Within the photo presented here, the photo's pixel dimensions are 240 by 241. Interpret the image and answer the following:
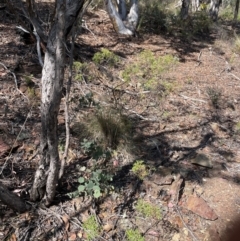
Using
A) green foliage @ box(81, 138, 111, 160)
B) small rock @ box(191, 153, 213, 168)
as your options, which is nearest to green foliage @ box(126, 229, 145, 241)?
green foliage @ box(81, 138, 111, 160)

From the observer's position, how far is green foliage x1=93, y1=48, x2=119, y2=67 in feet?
15.6

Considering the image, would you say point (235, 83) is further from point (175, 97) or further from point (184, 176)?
point (184, 176)

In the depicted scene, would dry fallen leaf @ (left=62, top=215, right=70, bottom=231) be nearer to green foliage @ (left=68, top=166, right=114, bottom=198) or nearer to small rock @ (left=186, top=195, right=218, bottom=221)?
green foliage @ (left=68, top=166, right=114, bottom=198)

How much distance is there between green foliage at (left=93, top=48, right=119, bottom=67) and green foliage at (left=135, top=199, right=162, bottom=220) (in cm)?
269

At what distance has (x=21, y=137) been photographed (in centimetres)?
298

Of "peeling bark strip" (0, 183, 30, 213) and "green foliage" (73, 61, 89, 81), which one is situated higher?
A: "green foliage" (73, 61, 89, 81)

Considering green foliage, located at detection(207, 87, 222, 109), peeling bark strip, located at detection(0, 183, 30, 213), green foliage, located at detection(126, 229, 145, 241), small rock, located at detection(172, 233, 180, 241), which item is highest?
green foliage, located at detection(207, 87, 222, 109)

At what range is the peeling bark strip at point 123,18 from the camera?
19.7 ft

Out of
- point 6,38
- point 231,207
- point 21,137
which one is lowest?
point 231,207

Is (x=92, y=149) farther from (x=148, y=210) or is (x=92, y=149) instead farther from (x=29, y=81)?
(x=29, y=81)

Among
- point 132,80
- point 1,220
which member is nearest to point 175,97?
point 132,80

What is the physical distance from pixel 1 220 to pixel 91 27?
4.65 meters

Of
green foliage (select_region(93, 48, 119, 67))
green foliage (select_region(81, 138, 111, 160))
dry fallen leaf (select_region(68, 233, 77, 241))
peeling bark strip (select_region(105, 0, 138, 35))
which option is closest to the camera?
dry fallen leaf (select_region(68, 233, 77, 241))

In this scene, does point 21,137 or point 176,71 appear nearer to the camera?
point 21,137
